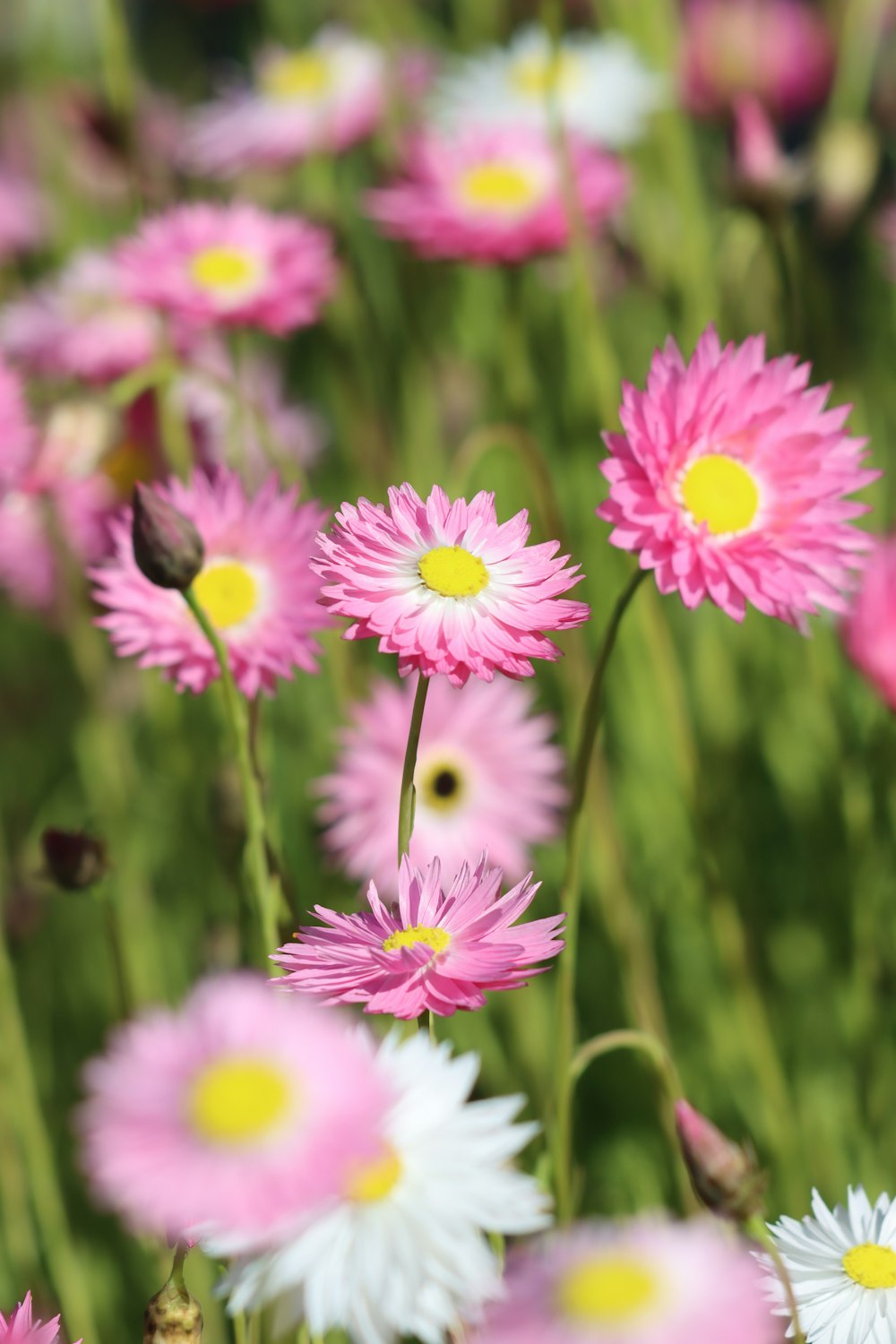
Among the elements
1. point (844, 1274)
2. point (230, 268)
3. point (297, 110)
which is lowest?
point (844, 1274)

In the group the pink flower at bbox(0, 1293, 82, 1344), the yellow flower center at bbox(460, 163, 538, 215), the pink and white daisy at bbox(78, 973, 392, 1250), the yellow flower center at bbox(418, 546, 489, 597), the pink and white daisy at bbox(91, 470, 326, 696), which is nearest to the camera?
the pink and white daisy at bbox(78, 973, 392, 1250)

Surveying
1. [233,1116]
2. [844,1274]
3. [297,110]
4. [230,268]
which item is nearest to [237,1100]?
[233,1116]

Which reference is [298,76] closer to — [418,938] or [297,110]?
[297,110]

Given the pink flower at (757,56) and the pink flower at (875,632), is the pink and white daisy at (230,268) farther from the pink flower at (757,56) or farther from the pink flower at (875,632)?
the pink flower at (757,56)

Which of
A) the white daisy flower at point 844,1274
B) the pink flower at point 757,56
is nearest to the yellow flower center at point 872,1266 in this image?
the white daisy flower at point 844,1274

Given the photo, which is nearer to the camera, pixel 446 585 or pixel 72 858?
pixel 446 585

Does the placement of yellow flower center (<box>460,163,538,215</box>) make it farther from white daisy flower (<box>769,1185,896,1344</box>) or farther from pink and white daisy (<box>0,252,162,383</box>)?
white daisy flower (<box>769,1185,896,1344</box>)

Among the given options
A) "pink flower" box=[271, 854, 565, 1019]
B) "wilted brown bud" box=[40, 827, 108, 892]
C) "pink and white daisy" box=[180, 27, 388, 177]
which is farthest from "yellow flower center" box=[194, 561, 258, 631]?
"pink and white daisy" box=[180, 27, 388, 177]

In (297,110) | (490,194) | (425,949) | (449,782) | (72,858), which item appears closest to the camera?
(425,949)
